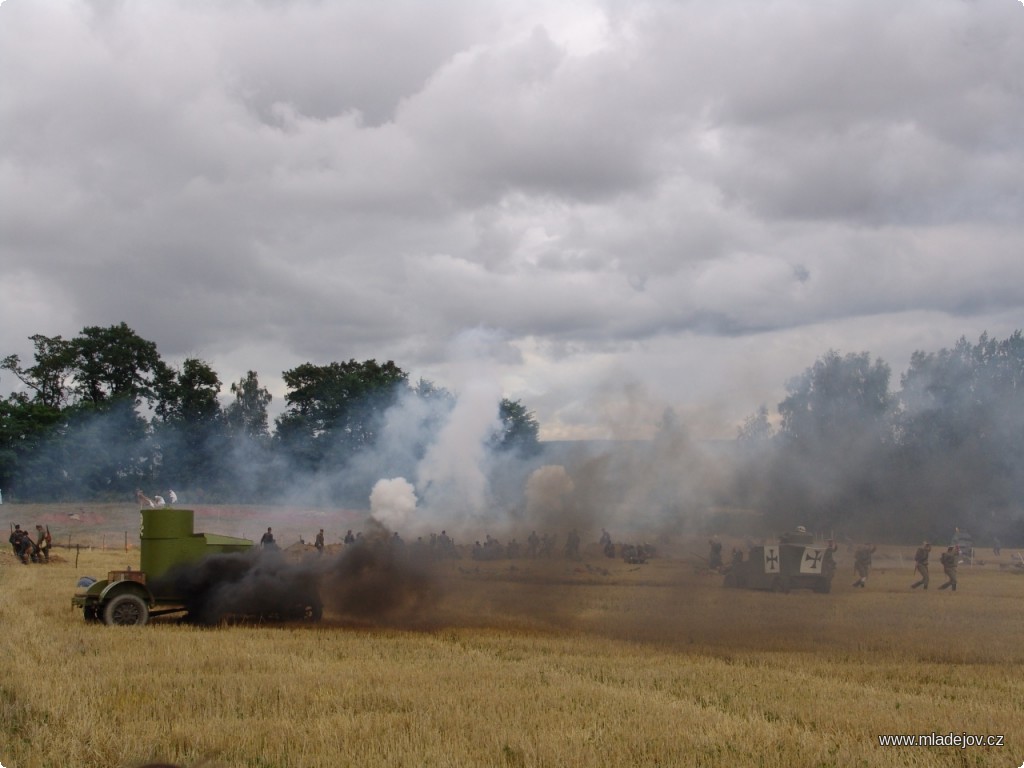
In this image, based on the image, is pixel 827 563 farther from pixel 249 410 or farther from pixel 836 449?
pixel 249 410

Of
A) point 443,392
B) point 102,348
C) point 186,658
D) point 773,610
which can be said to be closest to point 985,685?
point 773,610

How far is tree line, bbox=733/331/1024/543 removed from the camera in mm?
38562

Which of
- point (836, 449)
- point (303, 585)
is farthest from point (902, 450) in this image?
point (303, 585)

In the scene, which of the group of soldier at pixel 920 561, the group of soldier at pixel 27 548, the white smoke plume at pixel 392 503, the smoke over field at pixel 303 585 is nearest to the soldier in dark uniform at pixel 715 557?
the group of soldier at pixel 920 561

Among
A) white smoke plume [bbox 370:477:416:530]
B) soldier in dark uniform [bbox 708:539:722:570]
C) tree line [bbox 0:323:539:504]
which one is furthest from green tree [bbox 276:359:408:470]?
soldier in dark uniform [bbox 708:539:722:570]

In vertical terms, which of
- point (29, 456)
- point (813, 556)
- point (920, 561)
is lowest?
point (920, 561)

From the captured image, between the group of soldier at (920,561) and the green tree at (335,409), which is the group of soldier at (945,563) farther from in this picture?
the green tree at (335,409)

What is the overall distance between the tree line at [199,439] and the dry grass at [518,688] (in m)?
38.9

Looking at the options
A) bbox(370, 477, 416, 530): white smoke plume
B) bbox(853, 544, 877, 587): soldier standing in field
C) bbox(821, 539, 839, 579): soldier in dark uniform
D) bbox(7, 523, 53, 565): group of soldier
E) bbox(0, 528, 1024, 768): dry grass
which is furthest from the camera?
bbox(370, 477, 416, 530): white smoke plume

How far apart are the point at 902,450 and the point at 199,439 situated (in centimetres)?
4751

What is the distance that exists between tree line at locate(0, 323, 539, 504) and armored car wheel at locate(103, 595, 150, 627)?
38.7 m

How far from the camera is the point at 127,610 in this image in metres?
19.5

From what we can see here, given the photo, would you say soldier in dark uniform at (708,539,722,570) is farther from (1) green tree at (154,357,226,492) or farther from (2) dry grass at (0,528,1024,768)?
(1) green tree at (154,357,226,492)

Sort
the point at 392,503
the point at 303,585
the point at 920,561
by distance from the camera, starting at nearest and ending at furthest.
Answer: the point at 303,585
the point at 920,561
the point at 392,503
